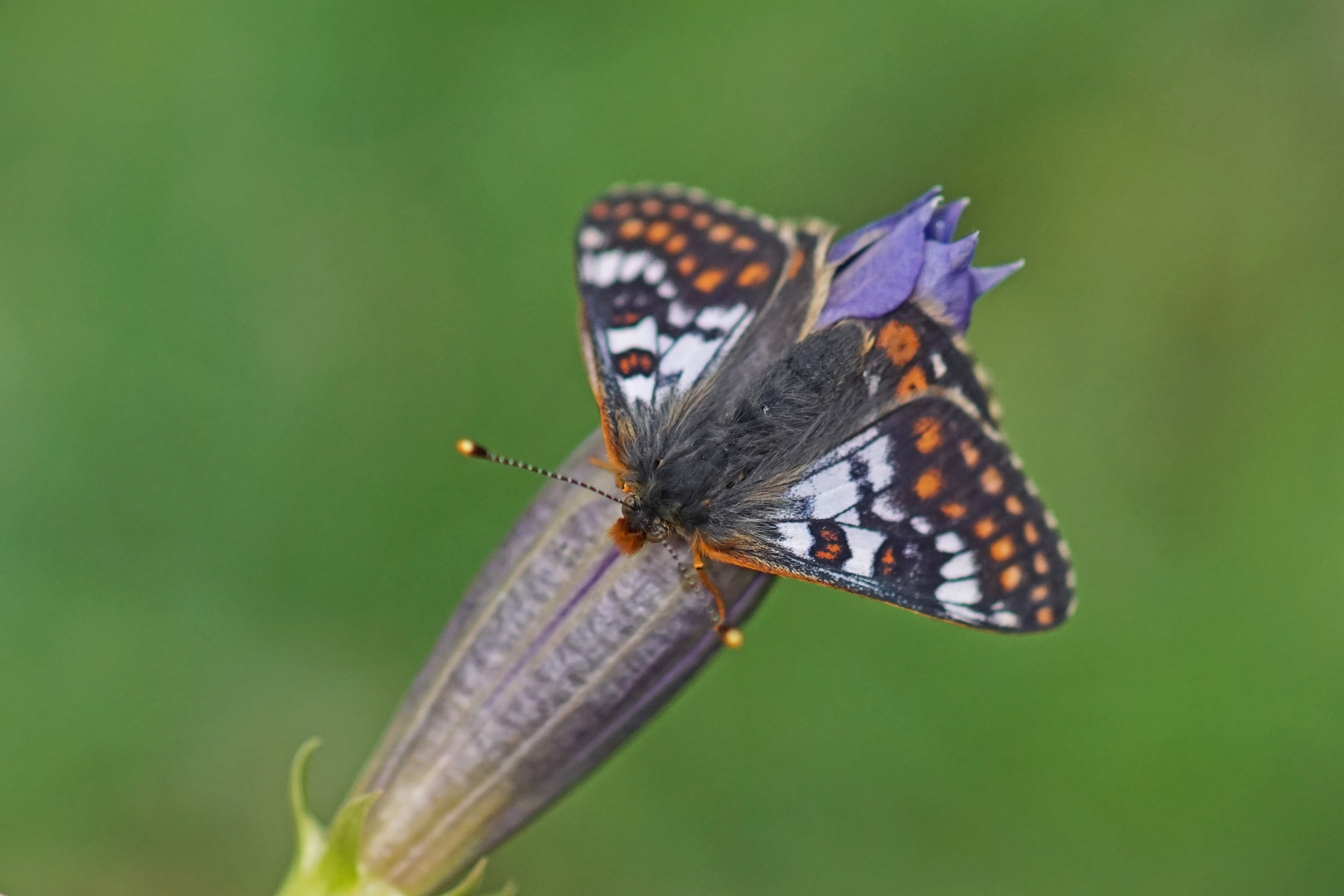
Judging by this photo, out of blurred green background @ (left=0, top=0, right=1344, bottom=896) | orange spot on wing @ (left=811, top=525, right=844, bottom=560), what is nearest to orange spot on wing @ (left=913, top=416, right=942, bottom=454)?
orange spot on wing @ (left=811, top=525, right=844, bottom=560)

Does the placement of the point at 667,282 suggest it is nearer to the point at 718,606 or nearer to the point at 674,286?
the point at 674,286

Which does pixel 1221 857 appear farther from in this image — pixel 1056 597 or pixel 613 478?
pixel 613 478

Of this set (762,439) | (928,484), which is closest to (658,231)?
(762,439)

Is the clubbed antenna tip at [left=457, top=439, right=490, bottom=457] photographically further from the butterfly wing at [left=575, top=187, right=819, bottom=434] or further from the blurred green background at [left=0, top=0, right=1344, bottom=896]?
the blurred green background at [left=0, top=0, right=1344, bottom=896]

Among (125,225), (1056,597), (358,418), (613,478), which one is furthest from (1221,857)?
(125,225)

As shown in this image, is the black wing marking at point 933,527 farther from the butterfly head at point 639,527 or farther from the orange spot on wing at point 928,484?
the butterfly head at point 639,527
